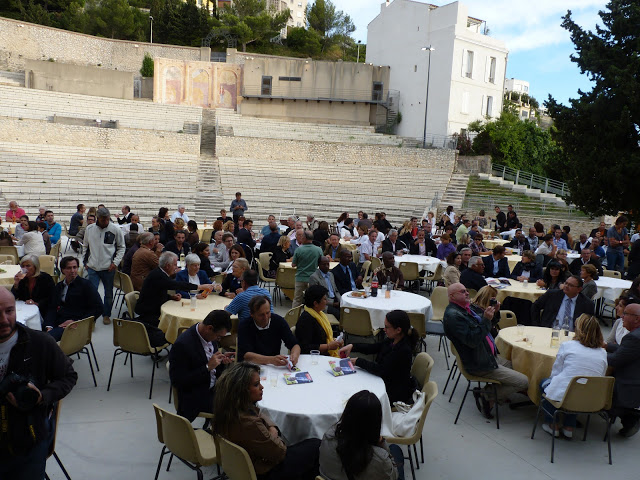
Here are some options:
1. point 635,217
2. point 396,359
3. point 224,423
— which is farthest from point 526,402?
point 635,217

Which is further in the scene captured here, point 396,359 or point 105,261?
point 105,261

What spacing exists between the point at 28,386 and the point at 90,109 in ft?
101

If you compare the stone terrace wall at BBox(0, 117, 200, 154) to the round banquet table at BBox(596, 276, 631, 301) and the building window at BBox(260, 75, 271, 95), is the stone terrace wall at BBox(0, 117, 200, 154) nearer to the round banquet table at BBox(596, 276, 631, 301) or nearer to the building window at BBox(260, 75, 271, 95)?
the building window at BBox(260, 75, 271, 95)

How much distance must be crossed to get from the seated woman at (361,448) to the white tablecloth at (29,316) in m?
3.79

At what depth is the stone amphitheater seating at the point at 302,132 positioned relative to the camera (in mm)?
31156

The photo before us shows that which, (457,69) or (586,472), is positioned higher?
(457,69)

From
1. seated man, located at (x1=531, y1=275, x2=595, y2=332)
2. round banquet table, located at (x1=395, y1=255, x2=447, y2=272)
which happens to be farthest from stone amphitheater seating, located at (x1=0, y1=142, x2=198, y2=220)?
seated man, located at (x1=531, y1=275, x2=595, y2=332)

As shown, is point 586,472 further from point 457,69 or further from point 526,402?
point 457,69

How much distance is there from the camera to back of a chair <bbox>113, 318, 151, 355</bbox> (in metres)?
5.50

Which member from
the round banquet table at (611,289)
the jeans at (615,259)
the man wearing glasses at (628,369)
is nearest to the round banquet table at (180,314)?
the man wearing glasses at (628,369)

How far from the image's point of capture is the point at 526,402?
19.1 ft

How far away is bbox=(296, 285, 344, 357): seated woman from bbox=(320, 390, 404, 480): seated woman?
2044mm

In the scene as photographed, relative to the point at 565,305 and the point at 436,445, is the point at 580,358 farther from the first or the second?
the point at 565,305

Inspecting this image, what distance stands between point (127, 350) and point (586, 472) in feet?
15.0
